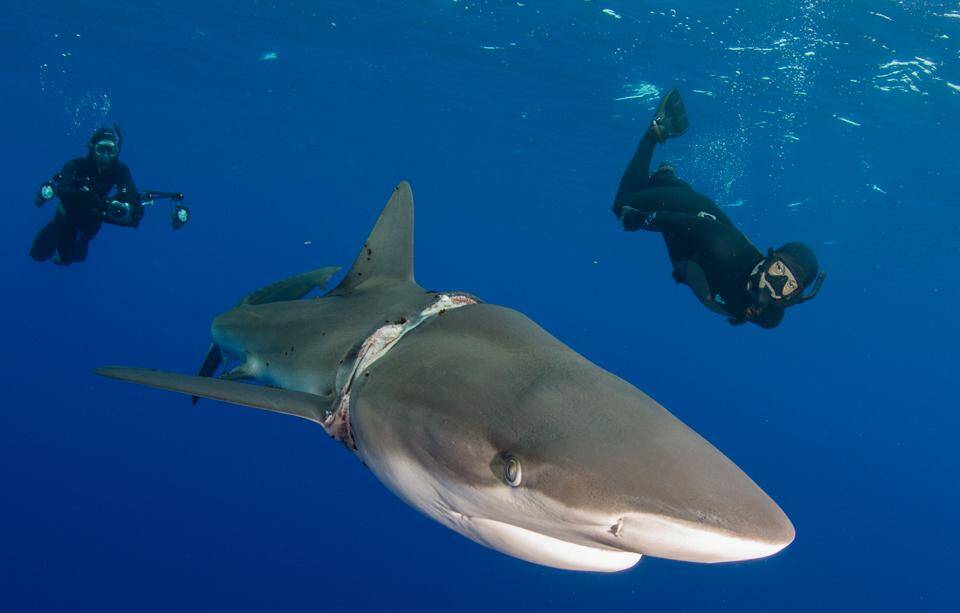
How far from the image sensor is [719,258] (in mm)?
7312

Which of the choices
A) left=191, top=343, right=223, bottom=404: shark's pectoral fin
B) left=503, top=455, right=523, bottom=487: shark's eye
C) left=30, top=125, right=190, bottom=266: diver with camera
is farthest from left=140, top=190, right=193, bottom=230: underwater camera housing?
left=503, top=455, right=523, bottom=487: shark's eye

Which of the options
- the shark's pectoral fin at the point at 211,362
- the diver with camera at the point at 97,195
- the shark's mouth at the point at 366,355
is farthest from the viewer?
the diver with camera at the point at 97,195

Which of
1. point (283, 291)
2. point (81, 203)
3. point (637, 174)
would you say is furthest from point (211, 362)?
point (637, 174)

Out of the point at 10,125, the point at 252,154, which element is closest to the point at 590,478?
the point at 252,154

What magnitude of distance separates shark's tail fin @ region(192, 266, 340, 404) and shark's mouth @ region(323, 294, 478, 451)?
7.10 feet

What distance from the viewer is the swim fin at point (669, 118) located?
9.84m

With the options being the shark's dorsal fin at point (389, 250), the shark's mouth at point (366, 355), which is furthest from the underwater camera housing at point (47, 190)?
the shark's mouth at point (366, 355)

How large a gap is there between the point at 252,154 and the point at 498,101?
4254 centimetres

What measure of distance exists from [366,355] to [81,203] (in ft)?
30.6

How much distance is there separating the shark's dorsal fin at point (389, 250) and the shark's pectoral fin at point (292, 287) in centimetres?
93

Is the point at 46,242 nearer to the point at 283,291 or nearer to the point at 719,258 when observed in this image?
the point at 283,291

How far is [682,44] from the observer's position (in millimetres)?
17859

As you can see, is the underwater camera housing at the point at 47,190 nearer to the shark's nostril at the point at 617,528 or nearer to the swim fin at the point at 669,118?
the swim fin at the point at 669,118

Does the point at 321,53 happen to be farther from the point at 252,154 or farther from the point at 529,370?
the point at 252,154
